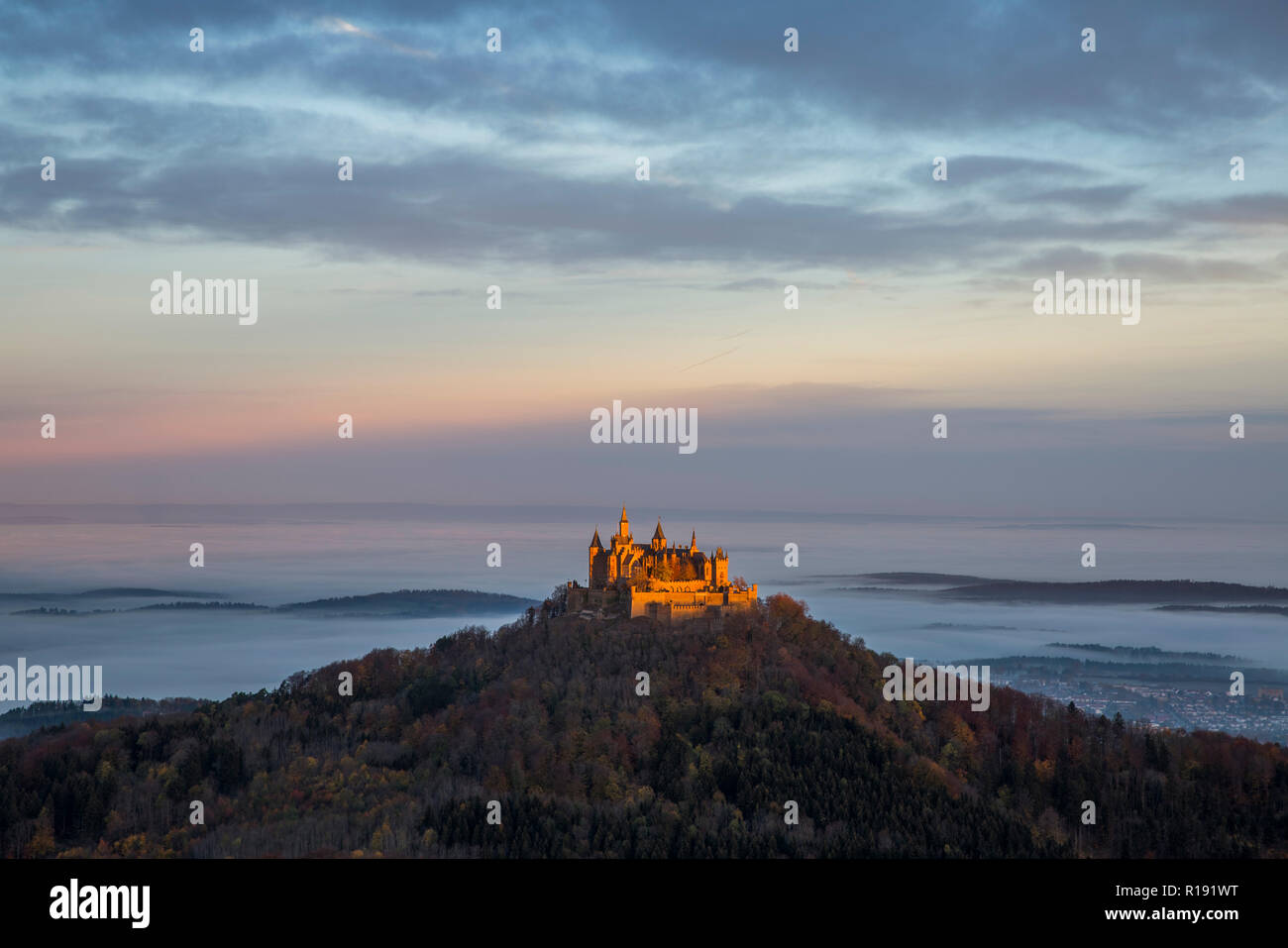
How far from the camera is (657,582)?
309 ft

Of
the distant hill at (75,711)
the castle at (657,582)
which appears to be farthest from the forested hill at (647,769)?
the distant hill at (75,711)

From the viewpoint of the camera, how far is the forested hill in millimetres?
74875

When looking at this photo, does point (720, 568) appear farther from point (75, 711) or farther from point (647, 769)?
point (75, 711)

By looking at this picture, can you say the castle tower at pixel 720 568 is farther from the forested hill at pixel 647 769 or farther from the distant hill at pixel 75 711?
the distant hill at pixel 75 711

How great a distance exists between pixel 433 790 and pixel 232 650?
11609cm

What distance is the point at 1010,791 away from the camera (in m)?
87.3

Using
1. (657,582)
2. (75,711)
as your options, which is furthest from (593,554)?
(75,711)

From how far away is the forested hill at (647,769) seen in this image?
7488 cm

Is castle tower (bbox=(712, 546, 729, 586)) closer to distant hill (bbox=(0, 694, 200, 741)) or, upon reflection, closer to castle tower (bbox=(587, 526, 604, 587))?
castle tower (bbox=(587, 526, 604, 587))

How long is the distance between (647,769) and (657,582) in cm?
1725

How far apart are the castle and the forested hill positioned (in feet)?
7.34

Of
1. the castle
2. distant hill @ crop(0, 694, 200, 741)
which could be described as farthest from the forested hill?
distant hill @ crop(0, 694, 200, 741)

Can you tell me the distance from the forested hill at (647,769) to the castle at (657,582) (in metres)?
2.24
